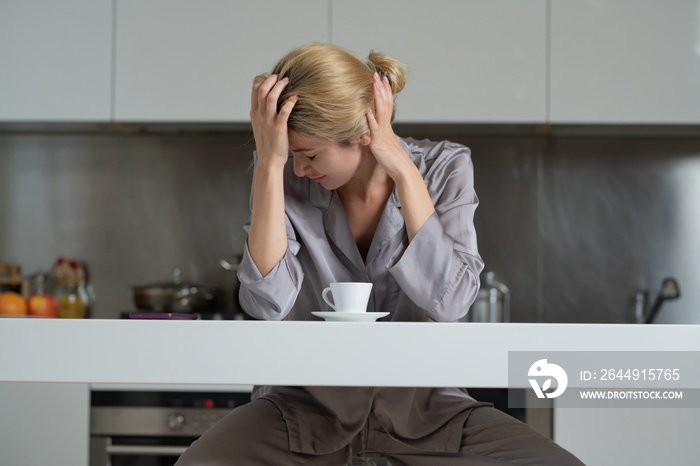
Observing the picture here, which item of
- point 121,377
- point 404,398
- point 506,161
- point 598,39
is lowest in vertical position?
point 404,398

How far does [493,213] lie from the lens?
2811 mm

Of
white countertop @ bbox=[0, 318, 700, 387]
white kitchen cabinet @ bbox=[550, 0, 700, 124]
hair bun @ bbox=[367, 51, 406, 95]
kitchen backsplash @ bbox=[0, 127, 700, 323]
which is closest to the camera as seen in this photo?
white countertop @ bbox=[0, 318, 700, 387]

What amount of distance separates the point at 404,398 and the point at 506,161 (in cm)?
165

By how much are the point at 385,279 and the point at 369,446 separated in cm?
32

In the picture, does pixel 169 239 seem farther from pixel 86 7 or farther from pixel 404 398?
pixel 404 398

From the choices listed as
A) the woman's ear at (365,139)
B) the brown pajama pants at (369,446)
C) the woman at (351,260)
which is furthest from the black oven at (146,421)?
the woman's ear at (365,139)

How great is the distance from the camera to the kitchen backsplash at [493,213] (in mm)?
2783

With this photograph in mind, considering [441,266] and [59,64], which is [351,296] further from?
[59,64]

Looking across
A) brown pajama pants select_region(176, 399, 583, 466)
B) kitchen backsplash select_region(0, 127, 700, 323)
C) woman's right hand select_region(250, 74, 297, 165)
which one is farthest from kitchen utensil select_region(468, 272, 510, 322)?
woman's right hand select_region(250, 74, 297, 165)

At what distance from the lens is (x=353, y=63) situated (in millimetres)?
1377

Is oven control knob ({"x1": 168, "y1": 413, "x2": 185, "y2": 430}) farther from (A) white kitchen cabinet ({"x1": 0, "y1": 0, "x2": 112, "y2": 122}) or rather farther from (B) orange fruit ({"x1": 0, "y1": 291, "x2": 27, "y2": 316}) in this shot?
(A) white kitchen cabinet ({"x1": 0, "y1": 0, "x2": 112, "y2": 122})

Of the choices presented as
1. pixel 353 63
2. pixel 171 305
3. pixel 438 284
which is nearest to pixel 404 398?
pixel 438 284

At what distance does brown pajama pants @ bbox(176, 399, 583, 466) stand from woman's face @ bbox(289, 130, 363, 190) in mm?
427

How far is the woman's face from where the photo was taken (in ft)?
4.47
